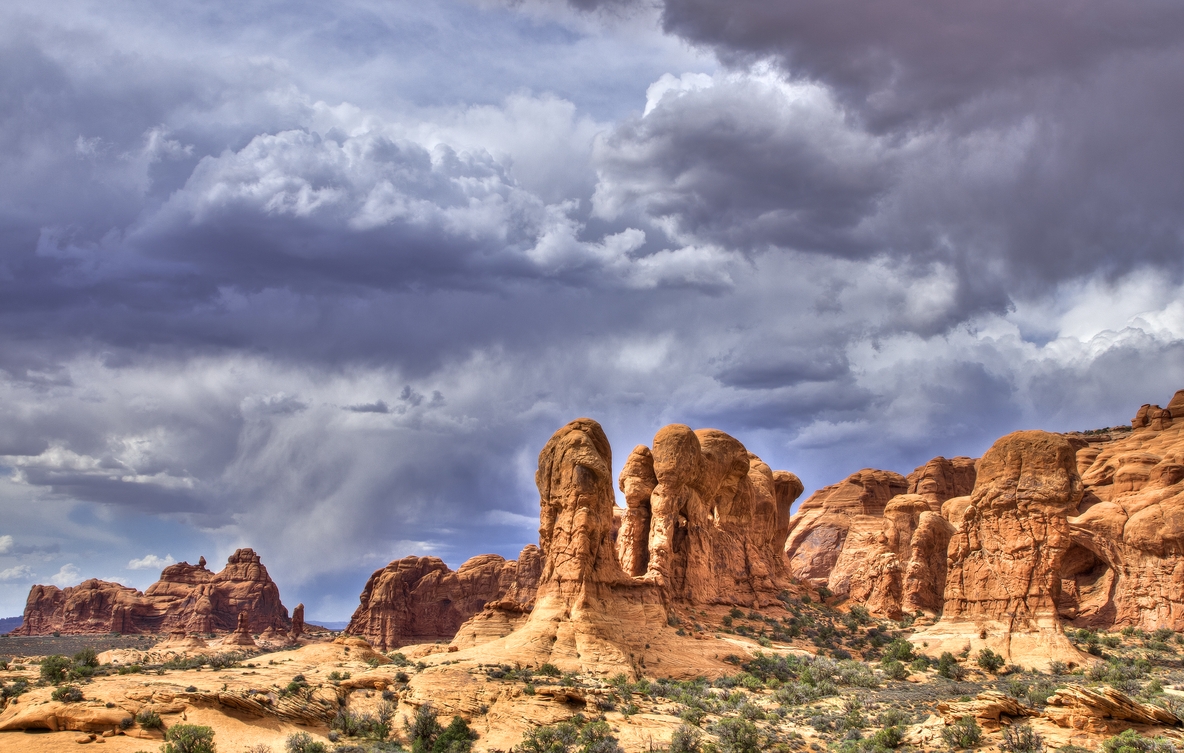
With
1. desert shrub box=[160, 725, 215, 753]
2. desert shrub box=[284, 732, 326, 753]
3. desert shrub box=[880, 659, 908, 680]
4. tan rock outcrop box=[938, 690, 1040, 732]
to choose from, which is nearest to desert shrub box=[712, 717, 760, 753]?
tan rock outcrop box=[938, 690, 1040, 732]

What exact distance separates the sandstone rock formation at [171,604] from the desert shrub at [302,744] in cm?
9921

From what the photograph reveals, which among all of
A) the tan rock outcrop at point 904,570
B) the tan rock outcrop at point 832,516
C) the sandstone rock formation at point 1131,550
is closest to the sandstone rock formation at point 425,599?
the tan rock outcrop at point 832,516

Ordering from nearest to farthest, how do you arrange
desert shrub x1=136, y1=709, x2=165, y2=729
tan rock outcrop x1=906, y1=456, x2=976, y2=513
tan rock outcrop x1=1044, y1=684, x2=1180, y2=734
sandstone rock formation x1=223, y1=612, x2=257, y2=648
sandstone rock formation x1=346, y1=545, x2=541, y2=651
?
tan rock outcrop x1=1044, y1=684, x2=1180, y2=734 < desert shrub x1=136, y1=709, x2=165, y2=729 < sandstone rock formation x1=223, y1=612, x2=257, y2=648 < tan rock outcrop x1=906, y1=456, x2=976, y2=513 < sandstone rock formation x1=346, y1=545, x2=541, y2=651

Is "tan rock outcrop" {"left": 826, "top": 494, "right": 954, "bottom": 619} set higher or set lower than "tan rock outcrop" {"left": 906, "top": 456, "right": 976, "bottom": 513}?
lower

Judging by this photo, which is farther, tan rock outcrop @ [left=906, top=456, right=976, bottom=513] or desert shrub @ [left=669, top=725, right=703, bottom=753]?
tan rock outcrop @ [left=906, top=456, right=976, bottom=513]

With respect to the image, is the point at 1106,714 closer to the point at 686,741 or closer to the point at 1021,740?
the point at 1021,740

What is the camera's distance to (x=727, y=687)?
1588 inches

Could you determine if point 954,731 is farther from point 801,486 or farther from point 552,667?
point 801,486

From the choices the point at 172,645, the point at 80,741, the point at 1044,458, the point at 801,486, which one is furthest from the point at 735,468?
the point at 172,645

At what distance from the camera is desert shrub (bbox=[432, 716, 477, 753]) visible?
30.9 metres

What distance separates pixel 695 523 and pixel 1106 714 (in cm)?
3120

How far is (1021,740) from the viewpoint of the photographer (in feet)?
89.2

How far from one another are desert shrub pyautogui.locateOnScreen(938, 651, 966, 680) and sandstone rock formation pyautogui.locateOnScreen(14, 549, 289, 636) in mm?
100711

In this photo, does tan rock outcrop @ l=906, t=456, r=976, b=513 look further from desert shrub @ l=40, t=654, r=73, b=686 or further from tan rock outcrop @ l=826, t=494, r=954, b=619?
desert shrub @ l=40, t=654, r=73, b=686
